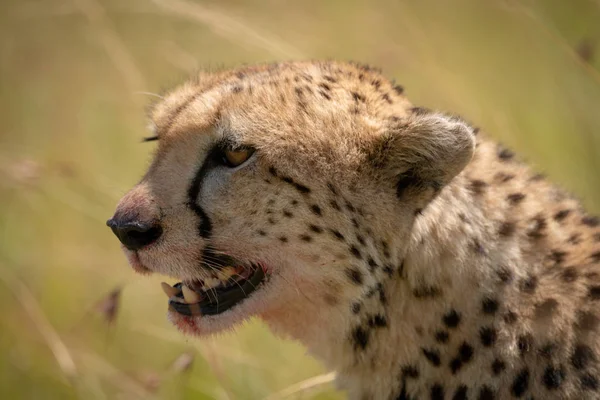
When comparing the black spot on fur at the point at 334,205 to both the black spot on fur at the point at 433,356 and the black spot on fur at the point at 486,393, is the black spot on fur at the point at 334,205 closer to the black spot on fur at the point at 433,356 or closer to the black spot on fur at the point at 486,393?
the black spot on fur at the point at 433,356

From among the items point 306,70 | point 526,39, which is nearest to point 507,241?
point 306,70

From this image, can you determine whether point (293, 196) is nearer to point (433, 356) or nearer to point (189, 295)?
point (189, 295)

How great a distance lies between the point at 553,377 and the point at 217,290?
0.84 metres

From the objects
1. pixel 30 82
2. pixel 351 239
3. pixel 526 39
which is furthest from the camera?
pixel 30 82

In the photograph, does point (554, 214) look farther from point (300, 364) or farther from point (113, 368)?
point (113, 368)

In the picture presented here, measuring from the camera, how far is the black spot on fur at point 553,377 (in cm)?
213

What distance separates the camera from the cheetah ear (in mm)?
2117

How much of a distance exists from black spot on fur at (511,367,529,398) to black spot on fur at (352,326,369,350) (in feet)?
1.18

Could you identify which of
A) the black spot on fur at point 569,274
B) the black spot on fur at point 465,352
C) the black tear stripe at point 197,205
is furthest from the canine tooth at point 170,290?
the black spot on fur at point 569,274

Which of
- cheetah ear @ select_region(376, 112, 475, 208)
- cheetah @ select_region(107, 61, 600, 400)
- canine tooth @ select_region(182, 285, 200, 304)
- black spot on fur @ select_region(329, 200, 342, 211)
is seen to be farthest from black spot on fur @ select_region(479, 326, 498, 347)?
canine tooth @ select_region(182, 285, 200, 304)

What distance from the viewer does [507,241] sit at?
224cm

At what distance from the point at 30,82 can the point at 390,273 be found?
4.66 m

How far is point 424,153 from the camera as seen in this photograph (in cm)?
215

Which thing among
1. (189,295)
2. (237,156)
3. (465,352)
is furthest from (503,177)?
(189,295)
